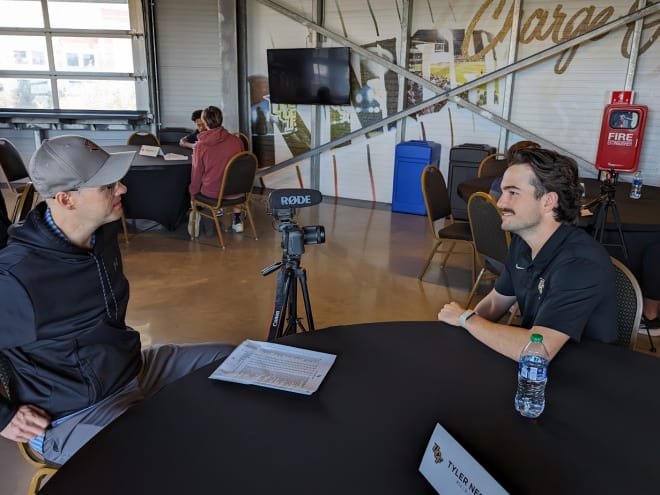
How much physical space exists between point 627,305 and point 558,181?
0.50 metres

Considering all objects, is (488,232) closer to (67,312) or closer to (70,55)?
(67,312)

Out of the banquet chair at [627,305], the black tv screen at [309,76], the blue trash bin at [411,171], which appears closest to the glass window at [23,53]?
the black tv screen at [309,76]

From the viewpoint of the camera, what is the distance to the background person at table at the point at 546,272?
1.56 metres

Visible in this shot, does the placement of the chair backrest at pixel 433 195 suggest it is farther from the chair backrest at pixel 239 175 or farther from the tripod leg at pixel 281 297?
the tripod leg at pixel 281 297

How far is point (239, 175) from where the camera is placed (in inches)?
199

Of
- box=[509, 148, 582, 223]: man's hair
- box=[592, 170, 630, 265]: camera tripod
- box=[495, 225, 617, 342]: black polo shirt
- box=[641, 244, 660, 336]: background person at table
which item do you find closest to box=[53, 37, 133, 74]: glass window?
box=[592, 170, 630, 265]: camera tripod

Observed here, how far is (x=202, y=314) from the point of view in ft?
11.8

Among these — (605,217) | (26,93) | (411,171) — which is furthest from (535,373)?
(26,93)

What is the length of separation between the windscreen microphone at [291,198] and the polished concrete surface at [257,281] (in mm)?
1406

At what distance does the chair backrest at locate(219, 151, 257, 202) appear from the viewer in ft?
16.0

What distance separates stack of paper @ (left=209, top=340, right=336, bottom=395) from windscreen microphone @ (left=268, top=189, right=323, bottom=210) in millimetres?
645

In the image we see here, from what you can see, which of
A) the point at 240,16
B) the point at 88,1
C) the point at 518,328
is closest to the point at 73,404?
the point at 518,328

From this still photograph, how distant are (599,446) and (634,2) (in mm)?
5907

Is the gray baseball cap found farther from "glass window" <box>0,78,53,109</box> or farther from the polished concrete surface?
"glass window" <box>0,78,53,109</box>
